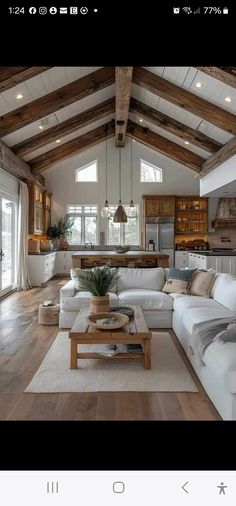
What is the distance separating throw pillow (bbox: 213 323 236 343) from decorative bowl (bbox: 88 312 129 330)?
87 cm

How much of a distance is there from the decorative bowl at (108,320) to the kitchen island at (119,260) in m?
3.01

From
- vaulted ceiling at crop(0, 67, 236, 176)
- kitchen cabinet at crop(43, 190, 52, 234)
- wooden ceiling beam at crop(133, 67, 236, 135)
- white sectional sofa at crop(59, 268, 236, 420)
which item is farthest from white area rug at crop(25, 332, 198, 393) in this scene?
kitchen cabinet at crop(43, 190, 52, 234)

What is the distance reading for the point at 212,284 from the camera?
4098 mm

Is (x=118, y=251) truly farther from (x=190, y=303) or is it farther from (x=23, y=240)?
(x=190, y=303)

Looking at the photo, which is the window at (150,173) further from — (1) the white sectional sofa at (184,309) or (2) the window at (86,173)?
(1) the white sectional sofa at (184,309)

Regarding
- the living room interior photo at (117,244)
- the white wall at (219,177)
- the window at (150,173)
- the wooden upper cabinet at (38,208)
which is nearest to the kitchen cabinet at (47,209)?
the wooden upper cabinet at (38,208)

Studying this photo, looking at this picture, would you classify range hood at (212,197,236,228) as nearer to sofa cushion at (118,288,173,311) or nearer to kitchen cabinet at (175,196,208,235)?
kitchen cabinet at (175,196,208,235)

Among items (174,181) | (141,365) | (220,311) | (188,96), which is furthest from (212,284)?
(174,181)

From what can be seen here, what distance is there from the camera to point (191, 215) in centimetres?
944

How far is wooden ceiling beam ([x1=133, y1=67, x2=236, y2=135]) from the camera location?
5.38 metres

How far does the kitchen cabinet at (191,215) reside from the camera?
30.8ft

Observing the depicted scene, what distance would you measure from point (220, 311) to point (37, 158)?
6.36 m
